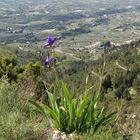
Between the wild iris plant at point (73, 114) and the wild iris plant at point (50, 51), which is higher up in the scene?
the wild iris plant at point (50, 51)

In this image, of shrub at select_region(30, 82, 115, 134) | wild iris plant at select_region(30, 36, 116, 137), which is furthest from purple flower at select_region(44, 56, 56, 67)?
shrub at select_region(30, 82, 115, 134)

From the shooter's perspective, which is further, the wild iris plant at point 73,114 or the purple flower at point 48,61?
the purple flower at point 48,61

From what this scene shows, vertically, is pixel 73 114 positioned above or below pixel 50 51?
below

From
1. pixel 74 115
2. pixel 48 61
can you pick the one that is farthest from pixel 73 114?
pixel 48 61

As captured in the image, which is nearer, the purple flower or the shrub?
the shrub

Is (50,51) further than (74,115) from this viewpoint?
Yes

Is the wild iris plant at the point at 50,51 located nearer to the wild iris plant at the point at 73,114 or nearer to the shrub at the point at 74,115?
the wild iris plant at the point at 73,114

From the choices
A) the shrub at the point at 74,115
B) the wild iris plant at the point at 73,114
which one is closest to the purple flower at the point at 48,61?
the wild iris plant at the point at 73,114

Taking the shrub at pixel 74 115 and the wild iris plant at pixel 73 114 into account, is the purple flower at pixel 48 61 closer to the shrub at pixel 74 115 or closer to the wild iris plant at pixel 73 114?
the wild iris plant at pixel 73 114

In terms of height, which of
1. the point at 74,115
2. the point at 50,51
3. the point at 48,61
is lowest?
the point at 74,115

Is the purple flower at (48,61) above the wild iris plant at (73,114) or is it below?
above

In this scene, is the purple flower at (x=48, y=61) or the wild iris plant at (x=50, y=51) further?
the purple flower at (x=48, y=61)

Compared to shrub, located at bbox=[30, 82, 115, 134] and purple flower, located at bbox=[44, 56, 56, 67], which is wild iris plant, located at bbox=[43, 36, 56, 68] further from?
shrub, located at bbox=[30, 82, 115, 134]

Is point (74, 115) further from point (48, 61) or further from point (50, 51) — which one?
point (50, 51)
